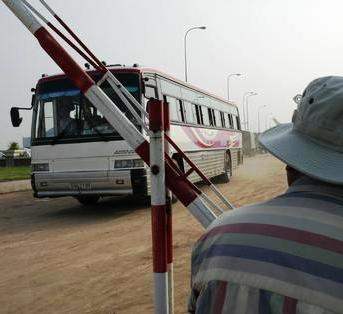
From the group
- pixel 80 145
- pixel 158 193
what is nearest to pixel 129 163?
pixel 80 145

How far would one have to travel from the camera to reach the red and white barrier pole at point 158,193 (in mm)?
2920

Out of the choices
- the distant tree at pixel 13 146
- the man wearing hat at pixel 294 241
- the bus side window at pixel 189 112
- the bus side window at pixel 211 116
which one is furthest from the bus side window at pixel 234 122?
the distant tree at pixel 13 146

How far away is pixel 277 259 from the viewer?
1192mm

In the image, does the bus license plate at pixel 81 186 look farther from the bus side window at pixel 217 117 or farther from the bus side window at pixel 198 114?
the bus side window at pixel 217 117

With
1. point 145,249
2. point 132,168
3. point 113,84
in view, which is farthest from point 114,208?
point 113,84

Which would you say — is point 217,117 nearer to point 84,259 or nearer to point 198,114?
point 198,114

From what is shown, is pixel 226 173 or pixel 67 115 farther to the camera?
pixel 226 173

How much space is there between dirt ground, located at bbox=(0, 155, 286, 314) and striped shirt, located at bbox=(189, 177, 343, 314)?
156 inches

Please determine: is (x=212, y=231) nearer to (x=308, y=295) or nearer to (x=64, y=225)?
(x=308, y=295)

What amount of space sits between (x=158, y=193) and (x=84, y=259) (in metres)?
4.92

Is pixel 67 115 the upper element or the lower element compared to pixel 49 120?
upper

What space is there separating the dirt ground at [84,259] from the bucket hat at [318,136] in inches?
155

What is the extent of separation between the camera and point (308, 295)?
1.14 metres

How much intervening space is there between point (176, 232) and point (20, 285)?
3.53 m
